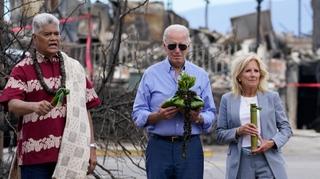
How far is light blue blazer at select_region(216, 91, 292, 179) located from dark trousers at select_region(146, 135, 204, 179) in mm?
384

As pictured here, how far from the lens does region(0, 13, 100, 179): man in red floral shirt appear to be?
5035 millimetres

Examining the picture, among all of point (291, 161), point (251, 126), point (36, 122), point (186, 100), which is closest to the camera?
point (36, 122)

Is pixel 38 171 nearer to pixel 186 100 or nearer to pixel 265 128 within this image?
pixel 186 100

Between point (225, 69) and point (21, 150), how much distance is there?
14369mm

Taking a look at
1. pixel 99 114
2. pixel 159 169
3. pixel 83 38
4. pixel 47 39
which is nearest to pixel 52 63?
pixel 47 39

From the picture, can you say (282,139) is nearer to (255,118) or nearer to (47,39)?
(255,118)

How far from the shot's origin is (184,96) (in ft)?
17.2

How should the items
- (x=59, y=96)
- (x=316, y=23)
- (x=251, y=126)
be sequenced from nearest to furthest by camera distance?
(x=59, y=96) → (x=251, y=126) → (x=316, y=23)

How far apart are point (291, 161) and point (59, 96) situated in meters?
10.1

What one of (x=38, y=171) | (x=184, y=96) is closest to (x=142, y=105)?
(x=184, y=96)

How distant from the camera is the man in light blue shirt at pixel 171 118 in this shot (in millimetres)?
5418

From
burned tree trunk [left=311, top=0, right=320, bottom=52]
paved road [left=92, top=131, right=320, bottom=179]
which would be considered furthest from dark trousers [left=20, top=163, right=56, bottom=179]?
burned tree trunk [left=311, top=0, right=320, bottom=52]

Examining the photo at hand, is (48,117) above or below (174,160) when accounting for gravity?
above

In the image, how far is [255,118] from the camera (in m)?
5.64
